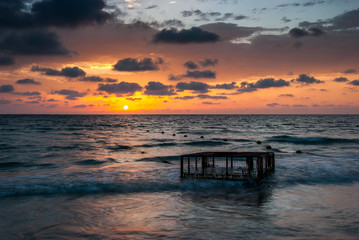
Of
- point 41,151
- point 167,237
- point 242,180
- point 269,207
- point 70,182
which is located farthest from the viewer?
point 41,151

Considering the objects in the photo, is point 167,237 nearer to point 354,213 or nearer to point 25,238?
point 25,238

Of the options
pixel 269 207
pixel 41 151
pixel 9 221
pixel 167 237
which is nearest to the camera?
pixel 167 237

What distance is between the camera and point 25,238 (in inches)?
543

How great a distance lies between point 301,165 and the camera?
3441 cm

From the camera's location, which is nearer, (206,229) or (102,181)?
(206,229)

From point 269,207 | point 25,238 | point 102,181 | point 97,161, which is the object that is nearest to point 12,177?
point 102,181

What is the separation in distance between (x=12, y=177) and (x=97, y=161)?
43.1 feet

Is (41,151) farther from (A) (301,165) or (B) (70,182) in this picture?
(A) (301,165)

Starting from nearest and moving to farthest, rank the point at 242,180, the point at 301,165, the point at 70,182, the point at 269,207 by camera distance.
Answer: the point at 269,207 < the point at 242,180 < the point at 70,182 < the point at 301,165

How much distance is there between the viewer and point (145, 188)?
2423 cm

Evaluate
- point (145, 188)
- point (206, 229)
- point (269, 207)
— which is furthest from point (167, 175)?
point (206, 229)

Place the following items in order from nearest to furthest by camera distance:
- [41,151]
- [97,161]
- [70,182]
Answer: [70,182], [97,161], [41,151]

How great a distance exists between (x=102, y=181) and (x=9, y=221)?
10.3m

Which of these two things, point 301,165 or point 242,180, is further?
point 301,165
